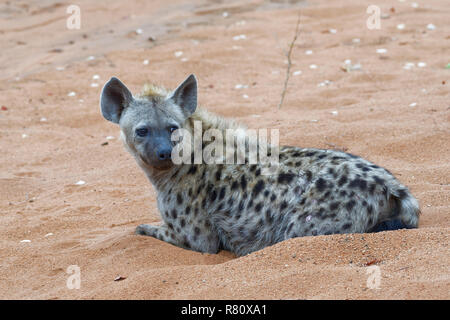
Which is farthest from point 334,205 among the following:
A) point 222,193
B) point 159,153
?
point 159,153

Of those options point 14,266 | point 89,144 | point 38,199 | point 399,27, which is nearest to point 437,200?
point 14,266

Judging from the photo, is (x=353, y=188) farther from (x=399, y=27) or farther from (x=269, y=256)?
(x=399, y=27)

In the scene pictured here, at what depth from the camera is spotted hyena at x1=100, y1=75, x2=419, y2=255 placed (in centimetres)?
371

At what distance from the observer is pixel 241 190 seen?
13.5 ft

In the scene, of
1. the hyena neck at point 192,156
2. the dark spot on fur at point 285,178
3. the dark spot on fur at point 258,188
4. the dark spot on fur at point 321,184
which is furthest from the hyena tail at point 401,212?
the hyena neck at point 192,156

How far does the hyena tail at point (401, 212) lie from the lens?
3688 mm

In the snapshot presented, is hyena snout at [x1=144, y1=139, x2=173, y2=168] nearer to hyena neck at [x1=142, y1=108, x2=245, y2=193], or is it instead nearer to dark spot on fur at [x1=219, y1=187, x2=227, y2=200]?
hyena neck at [x1=142, y1=108, x2=245, y2=193]

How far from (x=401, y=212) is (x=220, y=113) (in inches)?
152

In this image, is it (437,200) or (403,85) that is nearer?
(437,200)

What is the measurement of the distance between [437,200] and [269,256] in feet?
5.49

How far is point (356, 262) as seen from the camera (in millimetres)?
3365

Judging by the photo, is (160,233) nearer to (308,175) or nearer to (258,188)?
(258,188)

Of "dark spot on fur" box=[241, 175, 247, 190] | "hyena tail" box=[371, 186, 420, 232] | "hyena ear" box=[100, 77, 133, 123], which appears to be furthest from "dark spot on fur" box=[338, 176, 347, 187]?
"hyena ear" box=[100, 77, 133, 123]

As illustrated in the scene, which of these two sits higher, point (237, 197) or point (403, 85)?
point (403, 85)
